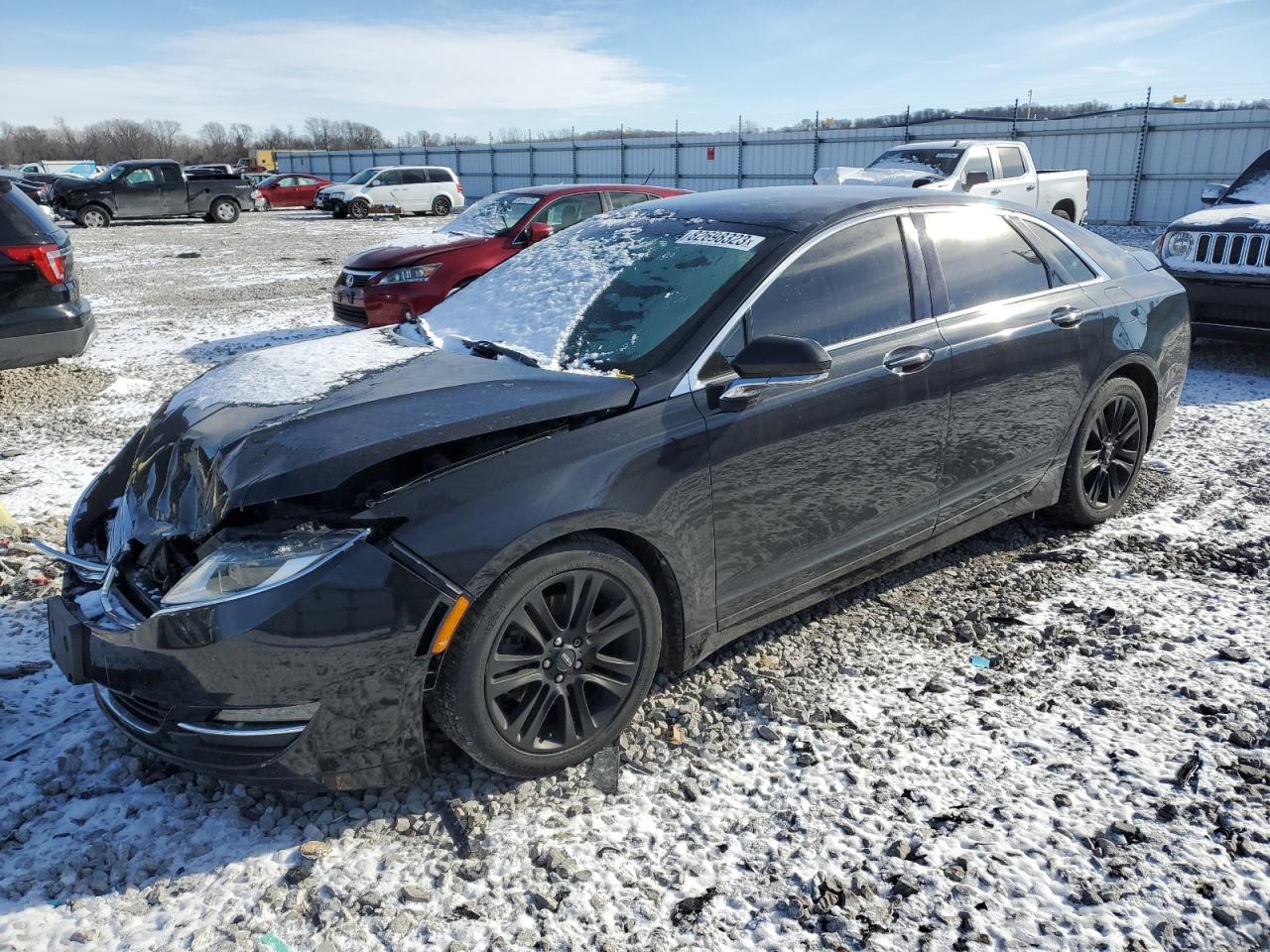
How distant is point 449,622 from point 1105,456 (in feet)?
11.4

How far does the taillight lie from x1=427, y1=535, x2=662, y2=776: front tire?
589 centimetres

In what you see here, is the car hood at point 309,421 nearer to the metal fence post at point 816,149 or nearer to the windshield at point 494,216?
the windshield at point 494,216

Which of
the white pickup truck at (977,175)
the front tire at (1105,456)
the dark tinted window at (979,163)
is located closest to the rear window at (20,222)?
the front tire at (1105,456)

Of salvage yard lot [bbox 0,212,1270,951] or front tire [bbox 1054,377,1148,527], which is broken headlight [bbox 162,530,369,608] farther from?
front tire [bbox 1054,377,1148,527]

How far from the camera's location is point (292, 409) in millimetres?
2748

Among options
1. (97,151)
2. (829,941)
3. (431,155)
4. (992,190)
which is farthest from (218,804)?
(97,151)

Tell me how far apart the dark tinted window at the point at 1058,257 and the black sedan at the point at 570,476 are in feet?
0.05

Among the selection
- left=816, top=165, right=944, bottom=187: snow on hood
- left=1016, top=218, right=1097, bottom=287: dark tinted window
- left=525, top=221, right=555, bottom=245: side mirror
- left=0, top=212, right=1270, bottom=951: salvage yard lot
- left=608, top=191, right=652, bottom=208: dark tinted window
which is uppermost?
left=816, top=165, right=944, bottom=187: snow on hood

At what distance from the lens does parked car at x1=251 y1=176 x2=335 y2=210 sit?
109 ft

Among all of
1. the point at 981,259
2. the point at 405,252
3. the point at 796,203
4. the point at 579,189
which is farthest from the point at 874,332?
the point at 579,189

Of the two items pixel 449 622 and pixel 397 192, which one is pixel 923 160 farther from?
pixel 397 192

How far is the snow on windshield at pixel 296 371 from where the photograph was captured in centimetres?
295

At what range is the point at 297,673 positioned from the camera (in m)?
2.33

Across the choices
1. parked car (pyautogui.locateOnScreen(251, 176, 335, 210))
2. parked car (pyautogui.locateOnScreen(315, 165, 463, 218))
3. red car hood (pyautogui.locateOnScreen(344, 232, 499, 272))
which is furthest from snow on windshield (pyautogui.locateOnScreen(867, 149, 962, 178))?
parked car (pyautogui.locateOnScreen(251, 176, 335, 210))
